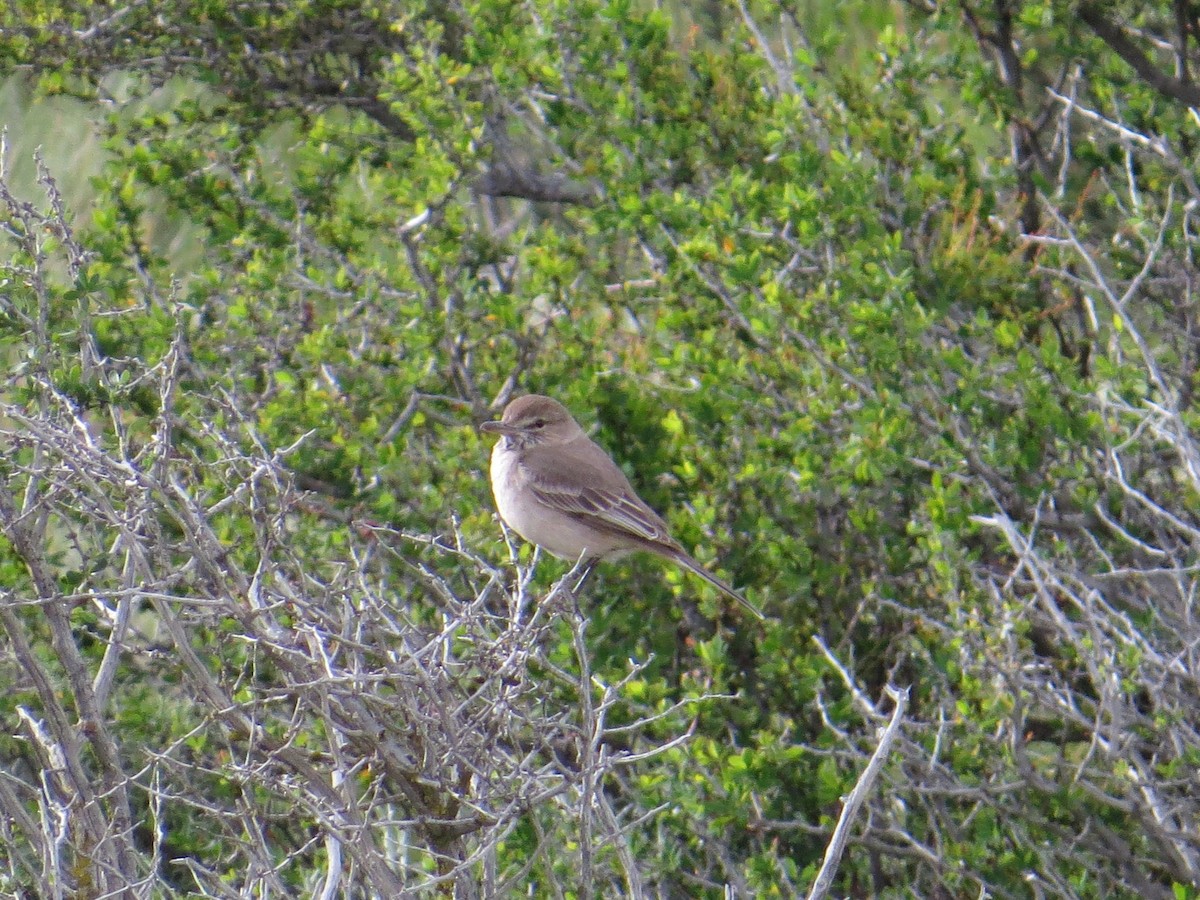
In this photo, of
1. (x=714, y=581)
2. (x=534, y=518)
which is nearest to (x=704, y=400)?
(x=714, y=581)

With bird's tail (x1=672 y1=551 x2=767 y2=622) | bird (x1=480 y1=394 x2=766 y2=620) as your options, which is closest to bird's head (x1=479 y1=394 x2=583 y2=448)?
bird (x1=480 y1=394 x2=766 y2=620)

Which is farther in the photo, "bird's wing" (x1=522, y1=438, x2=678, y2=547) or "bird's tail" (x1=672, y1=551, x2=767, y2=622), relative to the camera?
"bird's wing" (x1=522, y1=438, x2=678, y2=547)

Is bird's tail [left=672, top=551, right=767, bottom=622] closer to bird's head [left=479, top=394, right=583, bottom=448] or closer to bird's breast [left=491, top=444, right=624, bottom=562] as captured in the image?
bird's breast [left=491, top=444, right=624, bottom=562]

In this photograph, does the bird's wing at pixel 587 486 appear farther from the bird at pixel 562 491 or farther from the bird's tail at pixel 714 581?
the bird's tail at pixel 714 581

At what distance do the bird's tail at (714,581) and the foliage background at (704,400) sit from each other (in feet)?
0.27

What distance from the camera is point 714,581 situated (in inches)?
231

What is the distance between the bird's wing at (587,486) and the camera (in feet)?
21.4

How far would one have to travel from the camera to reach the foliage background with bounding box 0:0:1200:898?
528 cm

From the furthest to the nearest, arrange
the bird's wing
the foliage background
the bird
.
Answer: the bird's wing
the bird
the foliage background

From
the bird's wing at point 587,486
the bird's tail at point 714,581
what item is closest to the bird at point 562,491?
the bird's wing at point 587,486

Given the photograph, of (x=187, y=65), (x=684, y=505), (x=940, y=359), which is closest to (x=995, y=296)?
(x=940, y=359)

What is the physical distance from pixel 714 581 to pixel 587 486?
1192 millimetres

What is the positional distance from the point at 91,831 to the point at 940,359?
3489 millimetres

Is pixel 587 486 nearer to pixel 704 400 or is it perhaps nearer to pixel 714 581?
pixel 704 400
